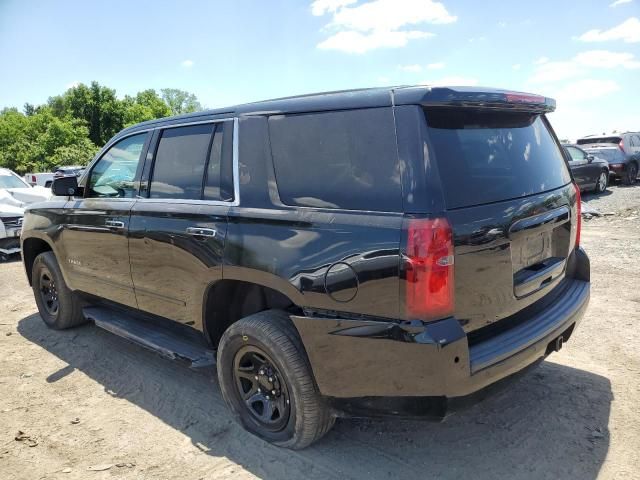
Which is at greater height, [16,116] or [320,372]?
[16,116]

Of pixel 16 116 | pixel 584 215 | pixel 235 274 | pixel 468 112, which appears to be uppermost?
pixel 16 116

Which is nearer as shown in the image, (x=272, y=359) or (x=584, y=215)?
(x=272, y=359)

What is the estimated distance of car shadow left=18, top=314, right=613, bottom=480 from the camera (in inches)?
107

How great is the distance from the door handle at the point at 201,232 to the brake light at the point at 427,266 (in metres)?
1.33

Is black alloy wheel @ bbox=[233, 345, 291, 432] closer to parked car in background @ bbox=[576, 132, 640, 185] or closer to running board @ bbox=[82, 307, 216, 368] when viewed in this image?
running board @ bbox=[82, 307, 216, 368]

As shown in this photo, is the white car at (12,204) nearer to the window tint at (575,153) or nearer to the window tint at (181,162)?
the window tint at (181,162)

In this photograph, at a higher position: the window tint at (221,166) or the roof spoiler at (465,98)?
the roof spoiler at (465,98)

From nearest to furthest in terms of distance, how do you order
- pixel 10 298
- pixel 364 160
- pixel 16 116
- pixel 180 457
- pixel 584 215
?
pixel 364 160 < pixel 180 457 < pixel 10 298 < pixel 584 215 < pixel 16 116

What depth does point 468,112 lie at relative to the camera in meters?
2.58

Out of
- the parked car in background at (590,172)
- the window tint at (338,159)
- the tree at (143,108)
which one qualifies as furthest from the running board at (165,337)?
the tree at (143,108)

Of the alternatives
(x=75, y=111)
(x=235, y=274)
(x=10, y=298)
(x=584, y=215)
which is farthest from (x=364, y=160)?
(x=75, y=111)

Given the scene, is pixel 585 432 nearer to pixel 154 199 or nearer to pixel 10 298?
pixel 154 199

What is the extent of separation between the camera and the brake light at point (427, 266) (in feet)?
7.35

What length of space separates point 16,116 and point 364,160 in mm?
64039
